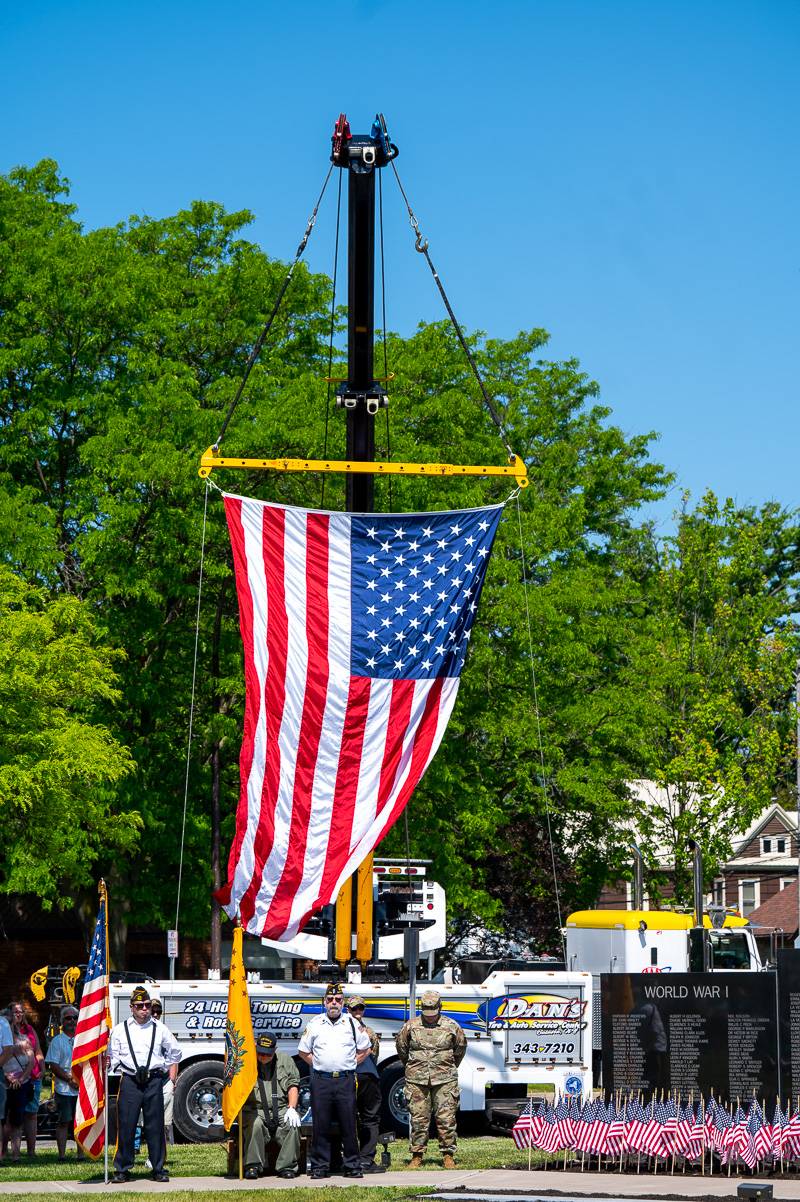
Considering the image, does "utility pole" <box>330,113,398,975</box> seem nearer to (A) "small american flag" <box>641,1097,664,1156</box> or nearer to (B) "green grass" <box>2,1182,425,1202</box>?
(A) "small american flag" <box>641,1097,664,1156</box>

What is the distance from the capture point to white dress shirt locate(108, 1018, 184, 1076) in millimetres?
16953

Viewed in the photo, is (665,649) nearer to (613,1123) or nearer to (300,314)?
(300,314)

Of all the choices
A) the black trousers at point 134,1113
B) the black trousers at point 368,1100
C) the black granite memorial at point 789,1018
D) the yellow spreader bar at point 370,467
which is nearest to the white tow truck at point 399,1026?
the black trousers at point 368,1100

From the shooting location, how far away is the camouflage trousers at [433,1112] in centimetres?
1867

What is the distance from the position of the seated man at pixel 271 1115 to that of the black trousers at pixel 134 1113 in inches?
31.4

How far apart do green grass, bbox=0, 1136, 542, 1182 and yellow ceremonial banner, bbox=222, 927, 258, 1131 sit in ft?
2.76

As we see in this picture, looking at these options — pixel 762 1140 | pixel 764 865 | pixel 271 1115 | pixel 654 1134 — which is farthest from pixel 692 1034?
pixel 764 865

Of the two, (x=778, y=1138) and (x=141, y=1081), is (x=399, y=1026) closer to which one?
(x=141, y=1081)

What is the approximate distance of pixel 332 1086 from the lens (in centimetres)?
1739

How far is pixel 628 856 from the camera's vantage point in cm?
4247

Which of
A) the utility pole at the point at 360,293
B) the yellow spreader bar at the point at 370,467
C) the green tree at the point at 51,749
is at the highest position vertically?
the utility pole at the point at 360,293

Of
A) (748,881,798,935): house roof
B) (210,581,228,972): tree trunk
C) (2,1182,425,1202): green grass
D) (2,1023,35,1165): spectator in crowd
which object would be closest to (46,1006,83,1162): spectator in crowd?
(2,1023,35,1165): spectator in crowd

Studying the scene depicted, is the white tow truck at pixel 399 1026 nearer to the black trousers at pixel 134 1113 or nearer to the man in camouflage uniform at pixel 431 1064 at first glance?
the man in camouflage uniform at pixel 431 1064

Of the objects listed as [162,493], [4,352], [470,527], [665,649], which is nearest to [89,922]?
[162,493]
